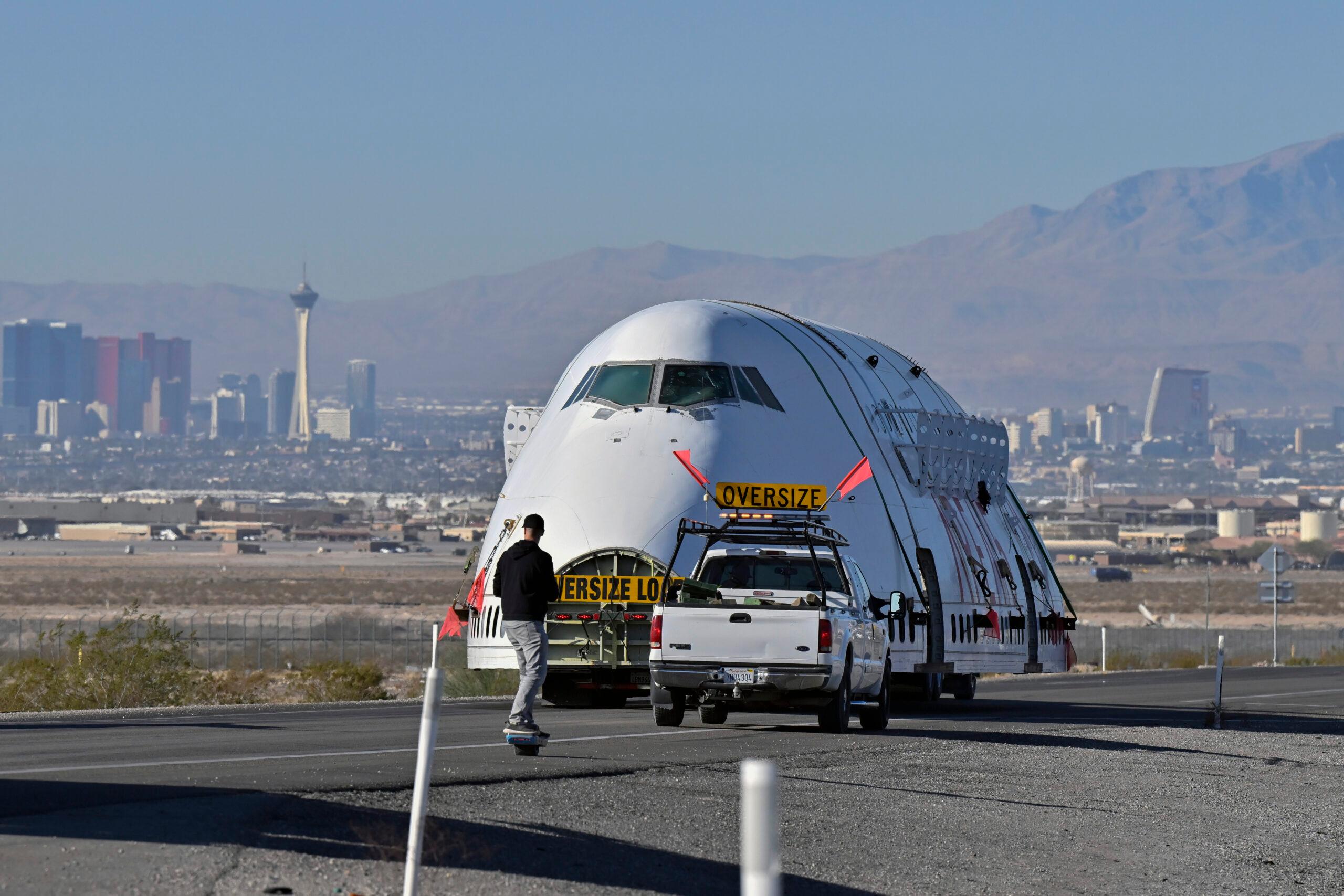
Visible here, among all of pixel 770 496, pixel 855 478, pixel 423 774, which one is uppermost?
pixel 855 478

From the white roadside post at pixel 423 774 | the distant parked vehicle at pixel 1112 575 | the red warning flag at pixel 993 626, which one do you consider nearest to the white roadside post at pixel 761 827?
the white roadside post at pixel 423 774

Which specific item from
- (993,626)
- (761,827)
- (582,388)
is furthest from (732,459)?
(761,827)

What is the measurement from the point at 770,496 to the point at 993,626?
5.99 metres

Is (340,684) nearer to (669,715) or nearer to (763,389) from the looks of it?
(763,389)

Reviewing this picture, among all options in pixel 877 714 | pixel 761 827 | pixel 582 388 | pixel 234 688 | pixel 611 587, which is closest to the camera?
pixel 761 827

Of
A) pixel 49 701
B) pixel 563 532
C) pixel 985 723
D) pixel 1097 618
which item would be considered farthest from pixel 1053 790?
pixel 1097 618

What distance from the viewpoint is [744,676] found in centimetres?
2038

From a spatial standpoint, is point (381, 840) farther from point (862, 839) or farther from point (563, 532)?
point (563, 532)

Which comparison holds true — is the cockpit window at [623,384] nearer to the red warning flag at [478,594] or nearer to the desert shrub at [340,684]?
the red warning flag at [478,594]

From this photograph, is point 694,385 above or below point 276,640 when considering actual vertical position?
above

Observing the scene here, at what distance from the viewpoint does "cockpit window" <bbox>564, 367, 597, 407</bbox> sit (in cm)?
2845

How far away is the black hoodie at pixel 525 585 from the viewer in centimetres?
1769

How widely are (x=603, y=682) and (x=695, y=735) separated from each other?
456 cm

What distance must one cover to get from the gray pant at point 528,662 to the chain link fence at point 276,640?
67.2 ft
